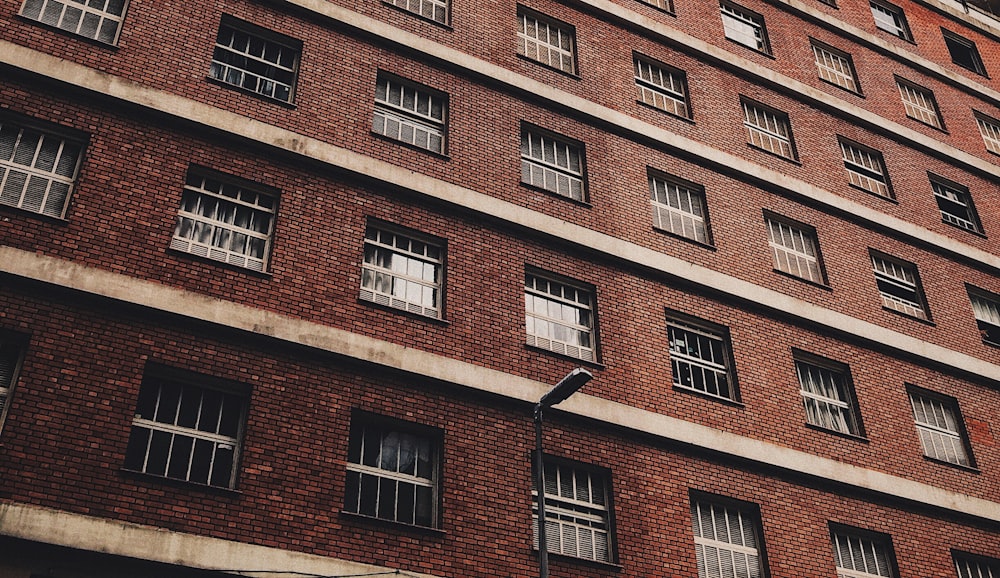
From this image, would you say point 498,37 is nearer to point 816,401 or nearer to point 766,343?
point 766,343

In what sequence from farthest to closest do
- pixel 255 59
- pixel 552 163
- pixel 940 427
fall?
pixel 940 427 → pixel 552 163 → pixel 255 59

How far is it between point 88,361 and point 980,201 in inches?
895

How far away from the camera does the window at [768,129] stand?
2225cm

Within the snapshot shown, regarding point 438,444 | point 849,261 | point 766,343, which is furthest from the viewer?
point 849,261

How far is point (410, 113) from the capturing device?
58.7 ft

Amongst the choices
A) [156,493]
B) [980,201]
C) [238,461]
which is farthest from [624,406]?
[980,201]

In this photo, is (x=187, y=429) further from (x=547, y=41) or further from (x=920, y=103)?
(x=920, y=103)

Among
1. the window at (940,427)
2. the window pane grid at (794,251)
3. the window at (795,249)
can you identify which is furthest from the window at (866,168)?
the window at (940,427)

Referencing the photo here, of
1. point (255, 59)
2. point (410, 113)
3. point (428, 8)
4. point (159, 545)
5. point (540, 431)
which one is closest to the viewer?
point (159, 545)

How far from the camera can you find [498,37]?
19.8m

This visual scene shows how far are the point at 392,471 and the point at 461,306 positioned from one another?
3.19 meters

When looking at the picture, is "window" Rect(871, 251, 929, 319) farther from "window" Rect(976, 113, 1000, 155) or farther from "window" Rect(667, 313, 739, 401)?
"window" Rect(976, 113, 1000, 155)

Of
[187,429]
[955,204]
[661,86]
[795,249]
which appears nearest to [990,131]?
[955,204]

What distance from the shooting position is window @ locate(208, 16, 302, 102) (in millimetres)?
16469
